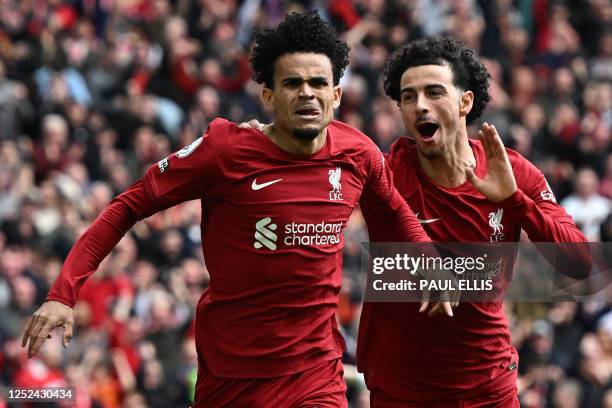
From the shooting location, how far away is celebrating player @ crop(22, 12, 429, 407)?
24.2 ft

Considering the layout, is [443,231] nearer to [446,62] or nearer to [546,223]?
[546,223]

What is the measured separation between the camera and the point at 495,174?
24.9 feet

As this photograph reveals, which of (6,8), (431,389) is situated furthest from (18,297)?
(431,389)

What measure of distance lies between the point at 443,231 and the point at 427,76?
847 millimetres

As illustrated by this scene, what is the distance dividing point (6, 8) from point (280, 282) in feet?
33.2

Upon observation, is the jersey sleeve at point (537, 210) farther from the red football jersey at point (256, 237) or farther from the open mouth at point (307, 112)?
the open mouth at point (307, 112)

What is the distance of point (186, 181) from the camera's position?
735 centimetres

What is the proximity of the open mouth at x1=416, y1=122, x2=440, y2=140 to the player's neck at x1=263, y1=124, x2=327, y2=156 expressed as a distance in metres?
0.70

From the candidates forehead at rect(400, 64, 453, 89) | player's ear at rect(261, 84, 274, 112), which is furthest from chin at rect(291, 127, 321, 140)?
forehead at rect(400, 64, 453, 89)

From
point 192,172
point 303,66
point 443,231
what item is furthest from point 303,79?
point 443,231

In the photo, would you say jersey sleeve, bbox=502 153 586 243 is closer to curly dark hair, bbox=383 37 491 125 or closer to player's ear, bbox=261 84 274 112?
curly dark hair, bbox=383 37 491 125

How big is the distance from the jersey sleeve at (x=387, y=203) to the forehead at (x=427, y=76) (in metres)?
0.52

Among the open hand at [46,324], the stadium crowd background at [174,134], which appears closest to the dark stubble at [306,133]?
the open hand at [46,324]

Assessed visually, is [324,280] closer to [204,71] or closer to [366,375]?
[366,375]
